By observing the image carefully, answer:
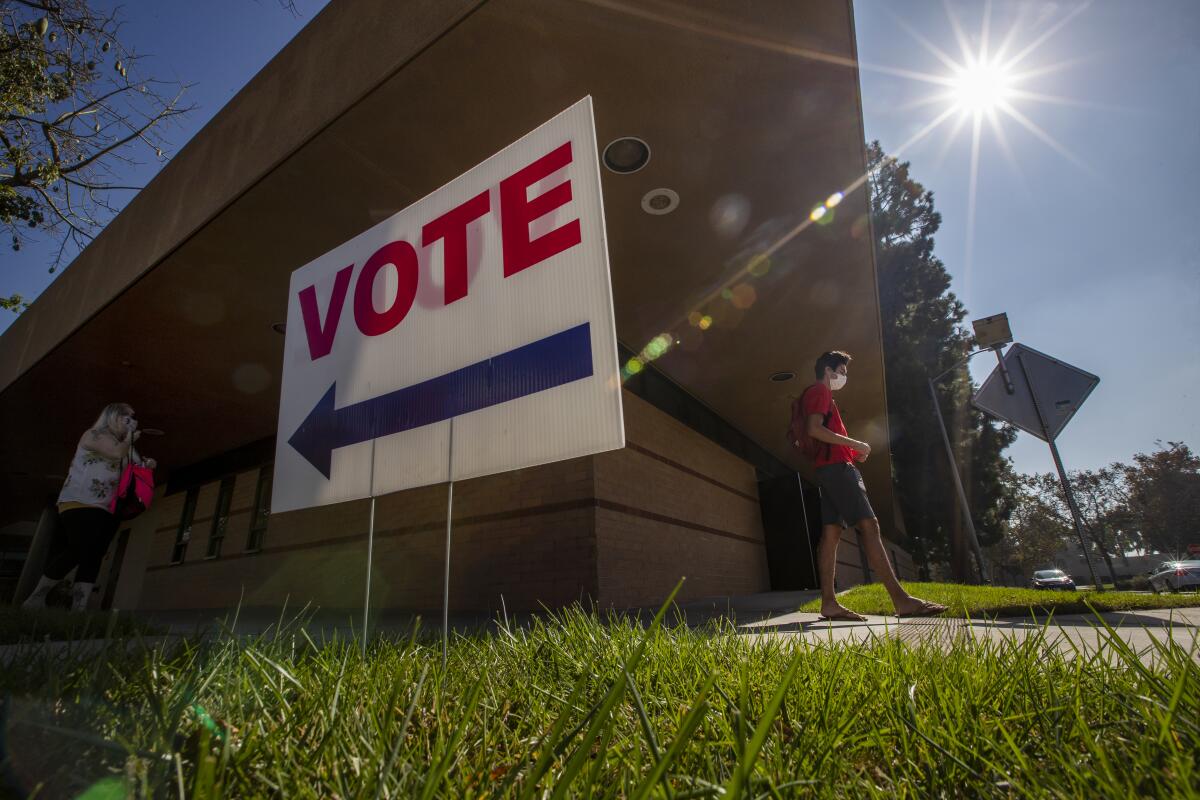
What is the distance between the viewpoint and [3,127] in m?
6.20

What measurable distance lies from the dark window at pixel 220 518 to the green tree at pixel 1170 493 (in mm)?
55624

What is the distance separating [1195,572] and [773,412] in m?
20.5

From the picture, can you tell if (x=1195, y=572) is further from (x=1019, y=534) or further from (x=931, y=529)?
(x=1019, y=534)

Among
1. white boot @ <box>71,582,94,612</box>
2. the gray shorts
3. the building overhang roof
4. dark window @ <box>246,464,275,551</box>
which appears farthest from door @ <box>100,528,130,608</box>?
the gray shorts

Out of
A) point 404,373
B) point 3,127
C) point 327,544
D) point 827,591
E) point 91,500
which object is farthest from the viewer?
point 327,544

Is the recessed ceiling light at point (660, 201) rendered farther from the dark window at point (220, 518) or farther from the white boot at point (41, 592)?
the dark window at point (220, 518)

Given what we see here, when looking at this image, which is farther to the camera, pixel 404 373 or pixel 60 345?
pixel 60 345

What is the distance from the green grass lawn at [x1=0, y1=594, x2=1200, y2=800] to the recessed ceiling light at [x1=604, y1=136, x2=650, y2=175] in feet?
11.9

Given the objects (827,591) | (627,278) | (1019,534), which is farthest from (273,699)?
(1019,534)

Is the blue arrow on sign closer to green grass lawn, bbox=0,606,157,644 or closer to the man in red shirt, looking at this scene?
green grass lawn, bbox=0,606,157,644

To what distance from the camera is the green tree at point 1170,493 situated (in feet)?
125

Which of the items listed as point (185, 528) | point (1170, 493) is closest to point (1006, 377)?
point (185, 528)

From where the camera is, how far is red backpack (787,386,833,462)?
3789mm

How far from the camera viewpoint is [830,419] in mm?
3785
